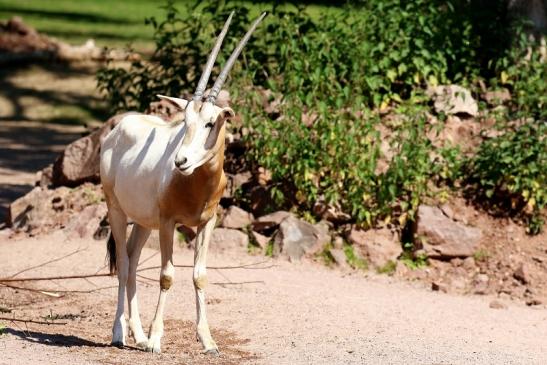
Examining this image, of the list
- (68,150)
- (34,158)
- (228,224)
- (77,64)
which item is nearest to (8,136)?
(34,158)

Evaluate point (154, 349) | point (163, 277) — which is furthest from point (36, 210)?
point (154, 349)

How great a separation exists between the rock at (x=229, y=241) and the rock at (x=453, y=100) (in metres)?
2.47

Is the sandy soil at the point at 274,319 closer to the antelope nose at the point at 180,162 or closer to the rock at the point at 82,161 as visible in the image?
the rock at the point at 82,161

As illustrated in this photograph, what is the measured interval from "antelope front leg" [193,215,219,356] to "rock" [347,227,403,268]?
11.2ft

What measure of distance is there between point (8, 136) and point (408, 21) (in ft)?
25.6

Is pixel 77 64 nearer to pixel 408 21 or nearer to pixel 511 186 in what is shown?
pixel 408 21

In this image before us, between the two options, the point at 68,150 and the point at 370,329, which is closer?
the point at 370,329

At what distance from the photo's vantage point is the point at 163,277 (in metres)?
7.75

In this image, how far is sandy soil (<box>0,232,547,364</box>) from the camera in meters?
7.70

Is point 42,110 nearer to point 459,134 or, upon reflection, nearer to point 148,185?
point 459,134

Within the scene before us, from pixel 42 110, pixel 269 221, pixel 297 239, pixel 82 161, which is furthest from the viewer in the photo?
pixel 42 110

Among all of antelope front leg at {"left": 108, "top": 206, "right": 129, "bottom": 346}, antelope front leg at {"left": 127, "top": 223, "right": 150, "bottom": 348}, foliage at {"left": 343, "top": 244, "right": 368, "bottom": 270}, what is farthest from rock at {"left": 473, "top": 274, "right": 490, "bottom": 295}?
antelope front leg at {"left": 108, "top": 206, "right": 129, "bottom": 346}

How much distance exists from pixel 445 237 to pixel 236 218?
1.94 meters

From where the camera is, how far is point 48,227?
464 inches
